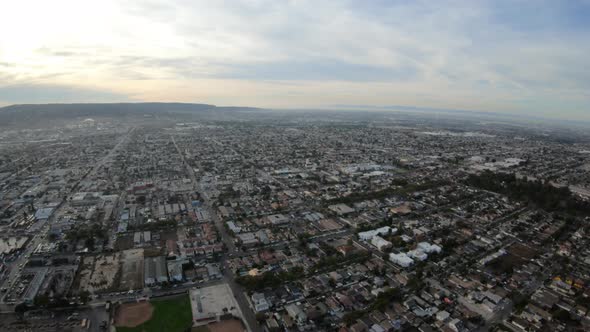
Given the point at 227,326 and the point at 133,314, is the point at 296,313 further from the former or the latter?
the point at 133,314

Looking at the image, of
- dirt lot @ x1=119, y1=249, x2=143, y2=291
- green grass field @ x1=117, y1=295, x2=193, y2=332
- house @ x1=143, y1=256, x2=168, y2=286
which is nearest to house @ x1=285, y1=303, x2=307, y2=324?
green grass field @ x1=117, y1=295, x2=193, y2=332

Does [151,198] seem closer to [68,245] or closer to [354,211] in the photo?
[68,245]

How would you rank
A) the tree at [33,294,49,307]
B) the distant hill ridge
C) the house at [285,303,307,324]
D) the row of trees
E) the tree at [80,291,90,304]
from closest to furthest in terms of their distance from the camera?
1. the house at [285,303,307,324]
2. the tree at [33,294,49,307]
3. the tree at [80,291,90,304]
4. the row of trees
5. the distant hill ridge

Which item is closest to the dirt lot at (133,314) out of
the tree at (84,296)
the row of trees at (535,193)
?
the tree at (84,296)

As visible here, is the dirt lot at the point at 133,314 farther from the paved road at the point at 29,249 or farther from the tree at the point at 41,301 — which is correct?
the paved road at the point at 29,249

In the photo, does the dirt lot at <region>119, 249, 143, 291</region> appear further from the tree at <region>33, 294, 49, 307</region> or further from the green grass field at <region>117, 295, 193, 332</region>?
the tree at <region>33, 294, 49, 307</region>
